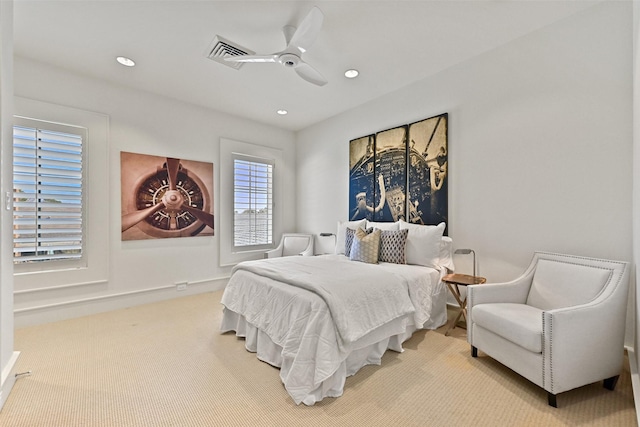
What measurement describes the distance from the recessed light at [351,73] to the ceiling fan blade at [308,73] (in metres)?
0.60

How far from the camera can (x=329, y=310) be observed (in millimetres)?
1948

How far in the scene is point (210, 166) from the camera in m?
4.40

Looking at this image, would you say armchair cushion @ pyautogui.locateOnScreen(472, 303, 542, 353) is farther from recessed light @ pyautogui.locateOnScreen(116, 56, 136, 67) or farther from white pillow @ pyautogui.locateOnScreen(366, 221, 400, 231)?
recessed light @ pyautogui.locateOnScreen(116, 56, 136, 67)

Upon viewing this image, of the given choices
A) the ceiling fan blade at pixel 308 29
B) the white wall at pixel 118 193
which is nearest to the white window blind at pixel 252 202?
the white wall at pixel 118 193

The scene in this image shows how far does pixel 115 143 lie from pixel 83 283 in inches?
69.1

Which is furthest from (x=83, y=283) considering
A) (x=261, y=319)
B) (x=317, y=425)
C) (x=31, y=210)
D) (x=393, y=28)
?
(x=393, y=28)

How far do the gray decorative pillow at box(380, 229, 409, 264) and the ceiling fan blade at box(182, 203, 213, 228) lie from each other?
2.69m

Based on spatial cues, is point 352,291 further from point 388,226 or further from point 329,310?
point 388,226

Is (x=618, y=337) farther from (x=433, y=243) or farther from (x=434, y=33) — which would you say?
(x=434, y=33)

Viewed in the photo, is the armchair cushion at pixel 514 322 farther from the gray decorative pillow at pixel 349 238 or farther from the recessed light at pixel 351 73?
the recessed light at pixel 351 73

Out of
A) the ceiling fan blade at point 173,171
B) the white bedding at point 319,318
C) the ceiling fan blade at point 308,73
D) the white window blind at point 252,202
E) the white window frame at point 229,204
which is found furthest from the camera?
the white window blind at point 252,202

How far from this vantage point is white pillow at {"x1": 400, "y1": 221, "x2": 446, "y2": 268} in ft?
9.95

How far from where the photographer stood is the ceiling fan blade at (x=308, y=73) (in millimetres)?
2596

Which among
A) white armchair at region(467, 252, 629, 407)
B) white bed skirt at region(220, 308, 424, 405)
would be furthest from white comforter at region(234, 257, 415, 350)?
white armchair at region(467, 252, 629, 407)
